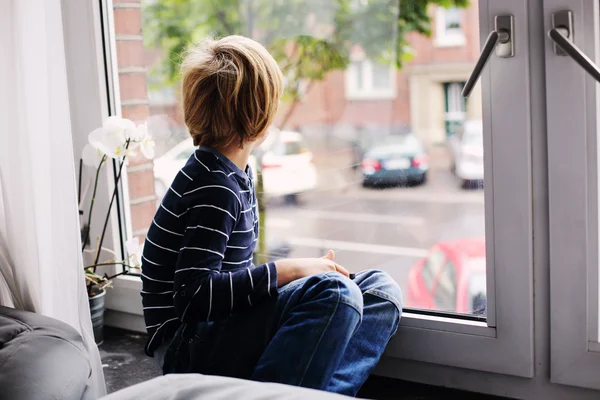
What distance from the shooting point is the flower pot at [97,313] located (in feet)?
5.86

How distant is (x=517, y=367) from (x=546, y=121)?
0.45m

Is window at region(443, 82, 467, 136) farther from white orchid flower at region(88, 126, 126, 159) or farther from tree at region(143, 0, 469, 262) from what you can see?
white orchid flower at region(88, 126, 126, 159)

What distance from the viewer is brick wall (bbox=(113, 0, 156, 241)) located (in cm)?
185

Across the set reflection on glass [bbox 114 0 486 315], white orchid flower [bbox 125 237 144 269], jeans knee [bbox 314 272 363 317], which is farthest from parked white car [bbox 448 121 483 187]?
white orchid flower [bbox 125 237 144 269]

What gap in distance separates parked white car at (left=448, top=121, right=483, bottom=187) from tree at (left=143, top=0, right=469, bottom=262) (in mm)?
187

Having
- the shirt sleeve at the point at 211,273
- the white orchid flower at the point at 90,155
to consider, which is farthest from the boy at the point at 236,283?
the white orchid flower at the point at 90,155

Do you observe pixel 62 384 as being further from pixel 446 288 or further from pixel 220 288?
pixel 446 288

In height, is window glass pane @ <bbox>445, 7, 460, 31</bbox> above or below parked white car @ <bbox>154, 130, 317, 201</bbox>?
above

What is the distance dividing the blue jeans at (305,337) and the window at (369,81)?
372 mm

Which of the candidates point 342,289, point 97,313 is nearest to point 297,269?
point 342,289

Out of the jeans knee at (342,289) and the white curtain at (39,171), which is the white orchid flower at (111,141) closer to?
the white curtain at (39,171)

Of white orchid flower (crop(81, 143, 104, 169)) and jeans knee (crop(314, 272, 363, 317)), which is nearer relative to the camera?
jeans knee (crop(314, 272, 363, 317))

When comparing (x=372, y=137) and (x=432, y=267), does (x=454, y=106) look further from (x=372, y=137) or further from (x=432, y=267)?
(x=432, y=267)

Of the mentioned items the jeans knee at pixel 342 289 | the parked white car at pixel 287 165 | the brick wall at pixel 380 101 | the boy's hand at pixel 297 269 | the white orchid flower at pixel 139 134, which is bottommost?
the jeans knee at pixel 342 289
